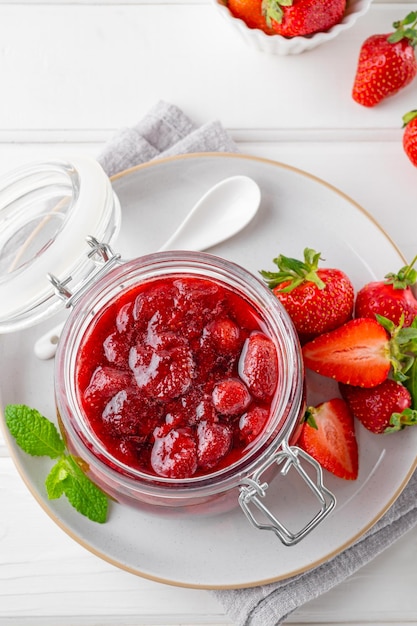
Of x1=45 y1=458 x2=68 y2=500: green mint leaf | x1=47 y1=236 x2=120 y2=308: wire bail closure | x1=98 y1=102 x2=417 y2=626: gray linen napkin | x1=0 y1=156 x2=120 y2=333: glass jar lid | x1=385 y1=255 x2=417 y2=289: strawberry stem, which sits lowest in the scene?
x1=98 y1=102 x2=417 y2=626: gray linen napkin

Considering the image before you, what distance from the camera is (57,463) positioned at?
1.54 metres

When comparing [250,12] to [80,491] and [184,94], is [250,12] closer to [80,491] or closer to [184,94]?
[184,94]

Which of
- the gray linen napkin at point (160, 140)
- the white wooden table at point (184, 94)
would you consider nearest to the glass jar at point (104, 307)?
the gray linen napkin at point (160, 140)

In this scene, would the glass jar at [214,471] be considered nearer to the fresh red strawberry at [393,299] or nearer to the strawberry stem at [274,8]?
the fresh red strawberry at [393,299]

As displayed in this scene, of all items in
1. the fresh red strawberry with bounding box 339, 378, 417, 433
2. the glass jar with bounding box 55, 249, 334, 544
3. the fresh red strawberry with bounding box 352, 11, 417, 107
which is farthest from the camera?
the fresh red strawberry with bounding box 352, 11, 417, 107

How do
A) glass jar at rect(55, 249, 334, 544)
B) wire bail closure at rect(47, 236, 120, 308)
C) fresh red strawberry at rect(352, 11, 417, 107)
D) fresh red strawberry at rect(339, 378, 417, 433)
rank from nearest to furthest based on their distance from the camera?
glass jar at rect(55, 249, 334, 544) → wire bail closure at rect(47, 236, 120, 308) → fresh red strawberry at rect(339, 378, 417, 433) → fresh red strawberry at rect(352, 11, 417, 107)

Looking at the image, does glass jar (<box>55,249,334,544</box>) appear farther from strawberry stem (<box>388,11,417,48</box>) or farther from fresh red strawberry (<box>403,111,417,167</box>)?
strawberry stem (<box>388,11,417,48</box>)

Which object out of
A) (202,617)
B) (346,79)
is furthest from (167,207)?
(202,617)

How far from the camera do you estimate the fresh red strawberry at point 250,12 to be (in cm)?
173

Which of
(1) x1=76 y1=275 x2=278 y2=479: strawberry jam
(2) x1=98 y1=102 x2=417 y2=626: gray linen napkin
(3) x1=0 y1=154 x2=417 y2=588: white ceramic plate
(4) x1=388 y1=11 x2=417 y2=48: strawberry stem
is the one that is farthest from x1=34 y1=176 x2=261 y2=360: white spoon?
(2) x1=98 y1=102 x2=417 y2=626: gray linen napkin

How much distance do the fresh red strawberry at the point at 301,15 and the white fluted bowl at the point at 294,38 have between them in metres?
0.01

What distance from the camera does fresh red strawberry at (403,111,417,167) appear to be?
170cm

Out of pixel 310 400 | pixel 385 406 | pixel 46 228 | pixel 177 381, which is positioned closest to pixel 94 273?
pixel 46 228

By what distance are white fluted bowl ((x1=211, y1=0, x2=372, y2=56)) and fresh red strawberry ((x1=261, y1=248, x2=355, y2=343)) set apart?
56cm
